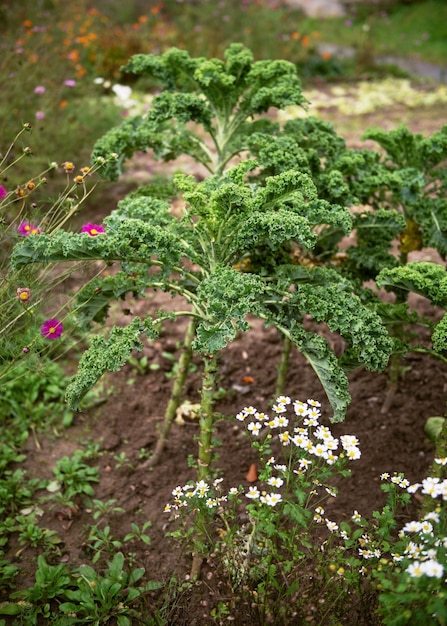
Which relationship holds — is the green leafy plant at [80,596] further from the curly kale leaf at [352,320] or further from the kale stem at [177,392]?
the curly kale leaf at [352,320]

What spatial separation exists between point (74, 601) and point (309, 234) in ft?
6.41

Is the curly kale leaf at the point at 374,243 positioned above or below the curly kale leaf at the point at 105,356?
above

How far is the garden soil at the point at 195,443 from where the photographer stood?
9.50 feet

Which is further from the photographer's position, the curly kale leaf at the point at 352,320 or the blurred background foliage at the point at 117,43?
the blurred background foliage at the point at 117,43

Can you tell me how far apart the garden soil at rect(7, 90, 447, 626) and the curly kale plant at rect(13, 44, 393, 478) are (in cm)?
41

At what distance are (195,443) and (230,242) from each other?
148 cm

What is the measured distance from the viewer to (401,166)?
3.47 m

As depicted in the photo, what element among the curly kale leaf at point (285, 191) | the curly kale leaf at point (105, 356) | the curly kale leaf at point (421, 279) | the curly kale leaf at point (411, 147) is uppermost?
the curly kale leaf at point (411, 147)

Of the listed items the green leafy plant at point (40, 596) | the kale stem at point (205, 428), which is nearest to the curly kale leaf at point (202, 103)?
the kale stem at point (205, 428)

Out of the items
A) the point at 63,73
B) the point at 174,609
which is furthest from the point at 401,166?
the point at 63,73

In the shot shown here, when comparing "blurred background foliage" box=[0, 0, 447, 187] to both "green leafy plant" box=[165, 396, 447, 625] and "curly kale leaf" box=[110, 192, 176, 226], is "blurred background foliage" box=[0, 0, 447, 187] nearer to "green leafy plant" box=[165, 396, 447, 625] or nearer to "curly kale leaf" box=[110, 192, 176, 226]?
"curly kale leaf" box=[110, 192, 176, 226]

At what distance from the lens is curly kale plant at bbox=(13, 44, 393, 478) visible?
243 centimetres

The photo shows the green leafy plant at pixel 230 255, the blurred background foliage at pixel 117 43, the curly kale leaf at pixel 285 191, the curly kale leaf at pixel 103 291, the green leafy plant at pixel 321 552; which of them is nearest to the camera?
the green leafy plant at pixel 321 552

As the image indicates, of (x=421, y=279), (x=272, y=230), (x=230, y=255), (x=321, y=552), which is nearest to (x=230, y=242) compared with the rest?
(x=230, y=255)
